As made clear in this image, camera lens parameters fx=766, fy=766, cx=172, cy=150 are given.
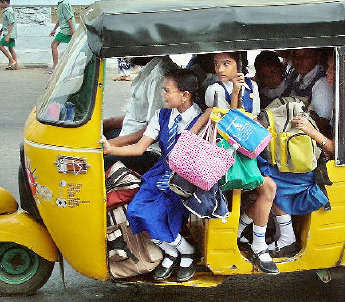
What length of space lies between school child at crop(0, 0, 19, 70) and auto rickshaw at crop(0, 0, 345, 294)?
1083 cm

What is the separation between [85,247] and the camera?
445 cm

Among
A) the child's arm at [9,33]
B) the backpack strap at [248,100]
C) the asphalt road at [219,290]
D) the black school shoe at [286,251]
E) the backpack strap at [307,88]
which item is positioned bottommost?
the asphalt road at [219,290]

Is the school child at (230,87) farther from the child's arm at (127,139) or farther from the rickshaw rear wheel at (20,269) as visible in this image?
the rickshaw rear wheel at (20,269)

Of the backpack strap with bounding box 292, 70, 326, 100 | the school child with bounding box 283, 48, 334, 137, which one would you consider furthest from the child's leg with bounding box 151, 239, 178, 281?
the backpack strap with bounding box 292, 70, 326, 100

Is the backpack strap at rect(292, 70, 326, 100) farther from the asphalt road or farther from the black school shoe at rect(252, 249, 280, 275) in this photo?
the asphalt road

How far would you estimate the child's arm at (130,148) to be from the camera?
14.0 ft

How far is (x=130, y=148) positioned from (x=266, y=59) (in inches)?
49.4

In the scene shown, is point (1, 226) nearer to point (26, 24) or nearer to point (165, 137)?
point (165, 137)

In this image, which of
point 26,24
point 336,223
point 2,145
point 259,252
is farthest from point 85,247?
point 26,24

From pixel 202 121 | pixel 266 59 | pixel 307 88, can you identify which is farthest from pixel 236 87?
pixel 266 59

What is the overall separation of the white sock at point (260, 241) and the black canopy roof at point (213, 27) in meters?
1.11

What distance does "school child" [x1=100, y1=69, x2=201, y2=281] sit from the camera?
14.4 feet

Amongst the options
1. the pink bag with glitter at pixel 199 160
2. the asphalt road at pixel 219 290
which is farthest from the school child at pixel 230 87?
the asphalt road at pixel 219 290

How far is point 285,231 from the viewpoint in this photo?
15.3ft
